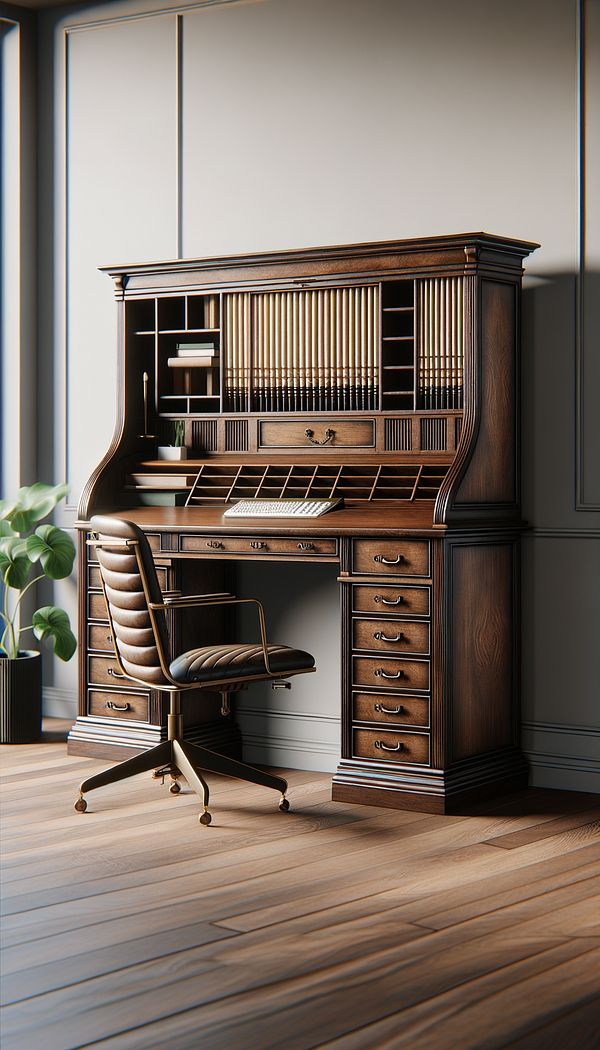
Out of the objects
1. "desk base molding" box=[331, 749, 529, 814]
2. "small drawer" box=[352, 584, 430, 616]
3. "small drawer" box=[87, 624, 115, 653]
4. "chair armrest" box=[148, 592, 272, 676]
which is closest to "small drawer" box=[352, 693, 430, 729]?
"desk base molding" box=[331, 749, 529, 814]

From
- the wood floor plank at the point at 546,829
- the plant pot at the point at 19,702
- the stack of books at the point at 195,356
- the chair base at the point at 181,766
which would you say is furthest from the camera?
the plant pot at the point at 19,702

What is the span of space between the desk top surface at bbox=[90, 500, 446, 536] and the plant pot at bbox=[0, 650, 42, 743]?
980mm

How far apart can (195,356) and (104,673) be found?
4.28ft

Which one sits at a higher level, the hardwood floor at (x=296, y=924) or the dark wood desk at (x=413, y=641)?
the dark wood desk at (x=413, y=641)

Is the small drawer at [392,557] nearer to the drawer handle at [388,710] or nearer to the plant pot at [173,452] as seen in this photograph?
the drawer handle at [388,710]

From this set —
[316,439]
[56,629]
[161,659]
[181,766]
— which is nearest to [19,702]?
[56,629]

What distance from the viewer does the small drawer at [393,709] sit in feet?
14.1

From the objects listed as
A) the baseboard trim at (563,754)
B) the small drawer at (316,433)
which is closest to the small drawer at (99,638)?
the small drawer at (316,433)

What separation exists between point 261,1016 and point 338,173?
3479 mm

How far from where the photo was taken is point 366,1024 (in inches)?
101

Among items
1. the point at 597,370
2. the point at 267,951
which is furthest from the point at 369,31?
the point at 267,951

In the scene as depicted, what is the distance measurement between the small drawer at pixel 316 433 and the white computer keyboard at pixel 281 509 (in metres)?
0.31

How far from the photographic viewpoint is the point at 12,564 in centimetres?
549

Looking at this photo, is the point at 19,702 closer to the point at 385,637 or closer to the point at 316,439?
the point at 316,439
